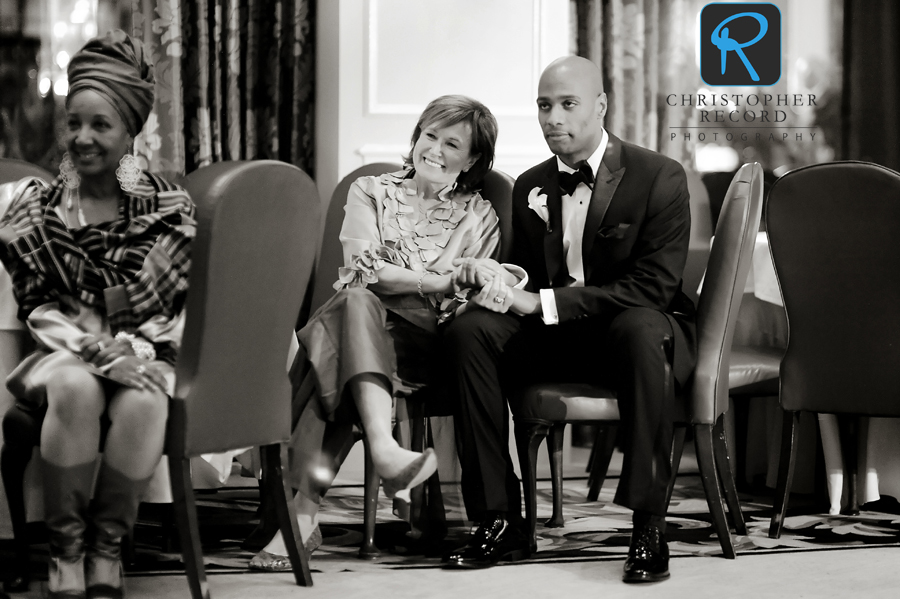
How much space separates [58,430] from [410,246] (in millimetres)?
1082

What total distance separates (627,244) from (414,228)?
0.58m

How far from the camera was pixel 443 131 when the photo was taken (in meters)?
2.60

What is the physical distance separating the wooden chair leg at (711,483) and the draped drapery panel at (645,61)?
2415mm

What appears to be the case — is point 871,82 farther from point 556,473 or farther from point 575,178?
point 556,473

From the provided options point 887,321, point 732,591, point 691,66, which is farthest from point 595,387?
point 691,66

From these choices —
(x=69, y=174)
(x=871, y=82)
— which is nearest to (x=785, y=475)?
(x=69, y=174)

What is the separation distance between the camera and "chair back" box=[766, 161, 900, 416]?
2.44m

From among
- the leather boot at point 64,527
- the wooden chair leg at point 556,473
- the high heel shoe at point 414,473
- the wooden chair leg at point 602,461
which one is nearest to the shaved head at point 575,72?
the wooden chair leg at point 556,473

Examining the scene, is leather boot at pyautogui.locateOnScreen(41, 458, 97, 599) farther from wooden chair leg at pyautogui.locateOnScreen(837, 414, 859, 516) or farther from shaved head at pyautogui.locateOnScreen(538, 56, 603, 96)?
wooden chair leg at pyautogui.locateOnScreen(837, 414, 859, 516)

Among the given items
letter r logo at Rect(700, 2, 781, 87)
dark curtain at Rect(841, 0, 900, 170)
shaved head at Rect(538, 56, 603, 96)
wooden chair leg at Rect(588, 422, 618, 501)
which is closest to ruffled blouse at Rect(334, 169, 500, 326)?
shaved head at Rect(538, 56, 603, 96)

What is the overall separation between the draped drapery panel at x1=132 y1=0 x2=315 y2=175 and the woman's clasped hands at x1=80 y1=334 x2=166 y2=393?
2.24 metres

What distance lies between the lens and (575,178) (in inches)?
99.1

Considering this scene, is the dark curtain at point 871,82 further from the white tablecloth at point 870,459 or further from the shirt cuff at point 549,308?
the shirt cuff at point 549,308

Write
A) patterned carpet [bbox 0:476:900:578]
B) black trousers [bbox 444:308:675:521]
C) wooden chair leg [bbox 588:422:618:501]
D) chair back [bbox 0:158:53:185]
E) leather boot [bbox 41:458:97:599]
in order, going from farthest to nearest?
wooden chair leg [bbox 588:422:618:501]
chair back [bbox 0:158:53:185]
patterned carpet [bbox 0:476:900:578]
black trousers [bbox 444:308:675:521]
leather boot [bbox 41:458:97:599]
